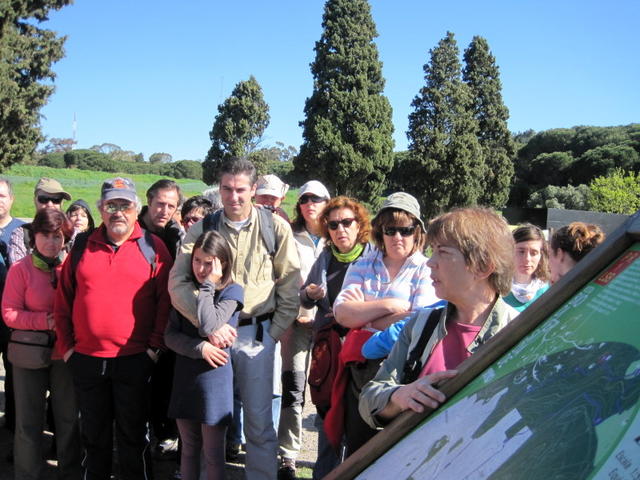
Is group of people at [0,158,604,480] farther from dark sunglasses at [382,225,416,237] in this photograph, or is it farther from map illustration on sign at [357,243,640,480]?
map illustration on sign at [357,243,640,480]

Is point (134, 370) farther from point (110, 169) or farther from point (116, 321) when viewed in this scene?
point (110, 169)

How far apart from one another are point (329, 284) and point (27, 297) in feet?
6.49

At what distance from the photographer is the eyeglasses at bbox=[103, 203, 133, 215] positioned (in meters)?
3.53

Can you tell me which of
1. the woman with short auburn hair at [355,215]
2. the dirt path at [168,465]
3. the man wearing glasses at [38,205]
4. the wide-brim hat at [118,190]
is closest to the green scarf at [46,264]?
the man wearing glasses at [38,205]

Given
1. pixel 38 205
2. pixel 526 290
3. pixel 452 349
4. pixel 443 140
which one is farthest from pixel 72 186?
pixel 452 349

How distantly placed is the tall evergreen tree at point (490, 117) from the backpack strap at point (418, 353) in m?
34.1

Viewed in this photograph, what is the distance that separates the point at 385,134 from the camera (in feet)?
98.3

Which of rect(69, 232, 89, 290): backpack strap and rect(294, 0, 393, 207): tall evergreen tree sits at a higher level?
rect(294, 0, 393, 207): tall evergreen tree

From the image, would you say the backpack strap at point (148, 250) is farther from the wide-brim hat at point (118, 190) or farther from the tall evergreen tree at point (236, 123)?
the tall evergreen tree at point (236, 123)

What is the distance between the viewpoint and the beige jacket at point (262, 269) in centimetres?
353

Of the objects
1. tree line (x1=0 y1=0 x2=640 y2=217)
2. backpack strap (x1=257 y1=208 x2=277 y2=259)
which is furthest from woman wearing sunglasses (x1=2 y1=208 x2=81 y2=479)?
tree line (x1=0 y1=0 x2=640 y2=217)

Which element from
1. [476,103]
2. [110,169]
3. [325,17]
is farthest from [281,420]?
[110,169]

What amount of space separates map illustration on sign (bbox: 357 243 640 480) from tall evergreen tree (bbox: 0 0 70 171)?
24208 mm

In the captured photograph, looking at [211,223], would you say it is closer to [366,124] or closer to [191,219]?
[191,219]
